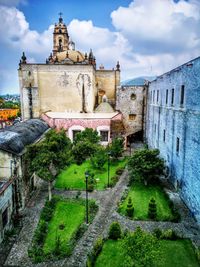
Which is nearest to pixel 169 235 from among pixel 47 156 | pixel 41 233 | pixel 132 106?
pixel 41 233

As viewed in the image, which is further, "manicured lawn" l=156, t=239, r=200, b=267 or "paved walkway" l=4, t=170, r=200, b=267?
"paved walkway" l=4, t=170, r=200, b=267

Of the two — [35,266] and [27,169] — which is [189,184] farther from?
[27,169]

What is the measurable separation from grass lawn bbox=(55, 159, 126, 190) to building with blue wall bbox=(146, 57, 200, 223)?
202 inches

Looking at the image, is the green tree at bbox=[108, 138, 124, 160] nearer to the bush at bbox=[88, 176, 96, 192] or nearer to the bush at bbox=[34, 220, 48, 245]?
the bush at bbox=[88, 176, 96, 192]

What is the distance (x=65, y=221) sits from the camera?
575 inches

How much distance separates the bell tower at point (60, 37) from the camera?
48938 millimetres

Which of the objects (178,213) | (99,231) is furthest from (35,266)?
(178,213)

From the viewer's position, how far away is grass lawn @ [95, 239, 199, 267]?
10.9 metres

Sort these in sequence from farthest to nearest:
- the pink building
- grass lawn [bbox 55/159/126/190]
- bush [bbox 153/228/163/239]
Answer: the pink building → grass lawn [bbox 55/159/126/190] → bush [bbox 153/228/163/239]

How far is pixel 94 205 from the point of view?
16031 millimetres

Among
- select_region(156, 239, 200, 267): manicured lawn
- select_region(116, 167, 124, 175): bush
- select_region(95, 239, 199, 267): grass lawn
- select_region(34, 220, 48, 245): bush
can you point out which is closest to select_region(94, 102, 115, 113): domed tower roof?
select_region(116, 167, 124, 175): bush

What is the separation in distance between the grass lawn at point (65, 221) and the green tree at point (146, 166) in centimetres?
530

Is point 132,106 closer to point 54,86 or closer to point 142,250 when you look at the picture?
point 54,86

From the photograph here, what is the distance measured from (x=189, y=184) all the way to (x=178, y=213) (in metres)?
1.93
